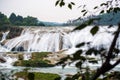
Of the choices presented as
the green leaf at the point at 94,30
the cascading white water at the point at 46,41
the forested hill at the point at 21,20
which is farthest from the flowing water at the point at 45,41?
the green leaf at the point at 94,30

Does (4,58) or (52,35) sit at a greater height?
(52,35)

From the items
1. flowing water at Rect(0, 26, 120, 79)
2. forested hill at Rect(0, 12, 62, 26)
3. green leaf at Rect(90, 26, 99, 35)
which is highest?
forested hill at Rect(0, 12, 62, 26)

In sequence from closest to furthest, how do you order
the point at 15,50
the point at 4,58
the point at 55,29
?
the point at 4,58, the point at 15,50, the point at 55,29

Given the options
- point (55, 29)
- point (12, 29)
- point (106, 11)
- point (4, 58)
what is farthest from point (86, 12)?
point (12, 29)

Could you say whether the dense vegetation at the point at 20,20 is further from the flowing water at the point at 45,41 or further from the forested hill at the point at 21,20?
the flowing water at the point at 45,41

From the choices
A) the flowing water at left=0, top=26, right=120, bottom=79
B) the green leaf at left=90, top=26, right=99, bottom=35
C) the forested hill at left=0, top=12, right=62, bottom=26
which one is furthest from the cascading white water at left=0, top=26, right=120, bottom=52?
the green leaf at left=90, top=26, right=99, bottom=35

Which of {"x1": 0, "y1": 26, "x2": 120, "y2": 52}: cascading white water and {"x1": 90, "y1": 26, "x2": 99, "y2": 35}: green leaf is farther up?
{"x1": 0, "y1": 26, "x2": 120, "y2": 52}: cascading white water

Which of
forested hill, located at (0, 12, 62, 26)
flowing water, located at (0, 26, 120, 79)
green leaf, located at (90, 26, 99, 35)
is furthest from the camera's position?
forested hill, located at (0, 12, 62, 26)

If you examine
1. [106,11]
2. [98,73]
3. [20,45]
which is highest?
[20,45]

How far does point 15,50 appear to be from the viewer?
3306 centimetres

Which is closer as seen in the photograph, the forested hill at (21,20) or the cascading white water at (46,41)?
the cascading white water at (46,41)

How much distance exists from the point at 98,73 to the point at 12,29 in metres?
37.0

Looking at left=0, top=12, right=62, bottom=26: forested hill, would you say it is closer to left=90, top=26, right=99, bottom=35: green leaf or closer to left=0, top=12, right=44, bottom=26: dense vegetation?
left=0, top=12, right=44, bottom=26: dense vegetation

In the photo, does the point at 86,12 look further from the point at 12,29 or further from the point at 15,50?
the point at 12,29
